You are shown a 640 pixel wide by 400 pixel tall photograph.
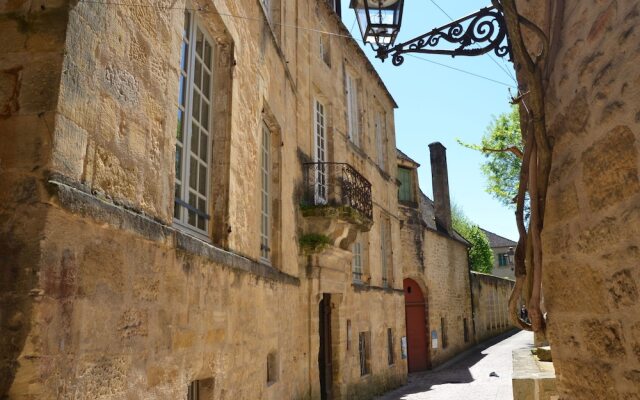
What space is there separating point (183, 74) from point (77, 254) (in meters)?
2.30

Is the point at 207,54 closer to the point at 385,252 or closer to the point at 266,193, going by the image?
the point at 266,193

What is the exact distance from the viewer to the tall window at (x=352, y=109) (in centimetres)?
1351

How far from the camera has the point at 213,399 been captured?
4379 millimetres

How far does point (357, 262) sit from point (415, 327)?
7.48 m

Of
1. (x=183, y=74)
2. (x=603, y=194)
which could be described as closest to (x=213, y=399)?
(x=183, y=74)

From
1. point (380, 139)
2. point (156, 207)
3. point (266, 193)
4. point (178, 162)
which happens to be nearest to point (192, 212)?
point (178, 162)

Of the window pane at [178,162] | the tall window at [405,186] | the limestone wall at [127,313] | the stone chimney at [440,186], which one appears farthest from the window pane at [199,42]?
the stone chimney at [440,186]

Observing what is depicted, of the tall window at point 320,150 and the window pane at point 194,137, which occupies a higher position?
the tall window at point 320,150

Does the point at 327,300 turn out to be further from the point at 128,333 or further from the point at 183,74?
the point at 128,333

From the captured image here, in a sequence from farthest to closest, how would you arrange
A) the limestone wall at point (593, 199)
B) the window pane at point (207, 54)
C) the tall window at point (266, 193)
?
the tall window at point (266, 193)
the window pane at point (207, 54)
the limestone wall at point (593, 199)

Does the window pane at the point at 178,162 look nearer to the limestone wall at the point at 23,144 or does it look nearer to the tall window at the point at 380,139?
the limestone wall at the point at 23,144

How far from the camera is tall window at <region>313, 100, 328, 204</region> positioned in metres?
9.95

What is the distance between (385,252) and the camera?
15.4 metres

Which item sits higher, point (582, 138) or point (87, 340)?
point (582, 138)
